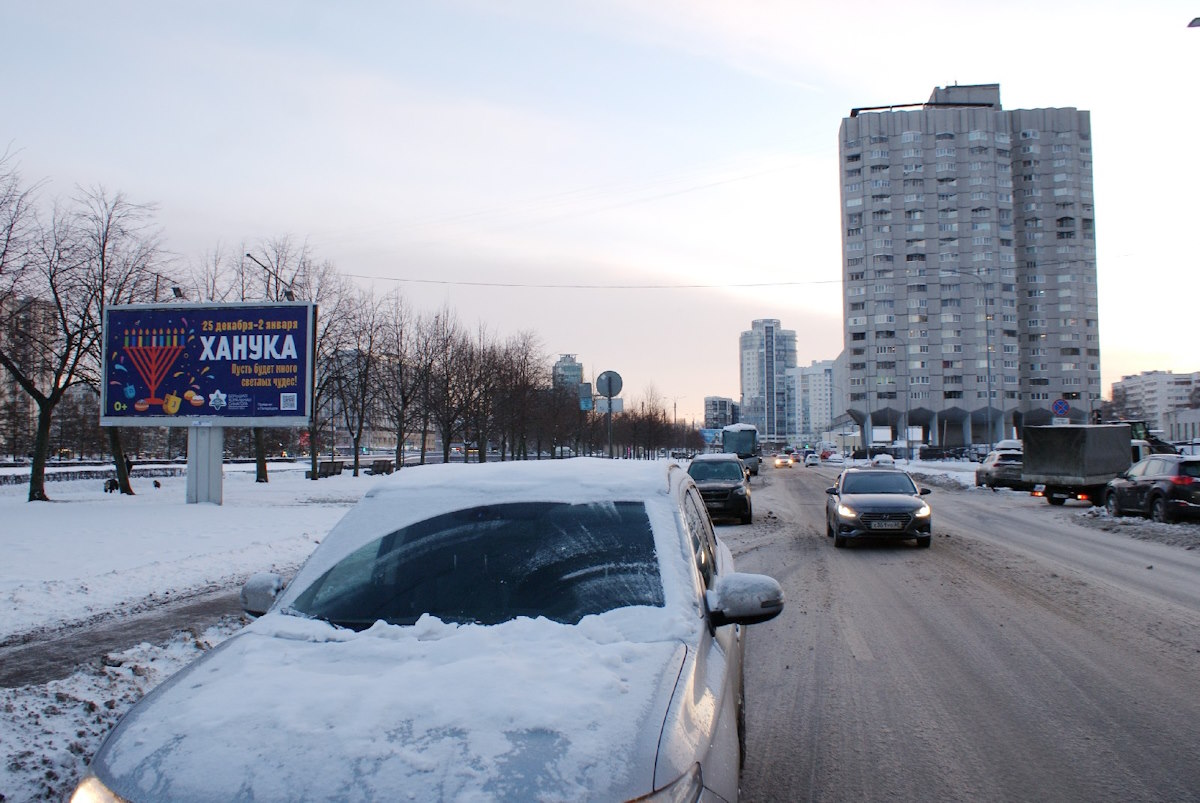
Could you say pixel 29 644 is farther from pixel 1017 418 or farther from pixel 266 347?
pixel 1017 418

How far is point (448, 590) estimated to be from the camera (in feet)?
10.5

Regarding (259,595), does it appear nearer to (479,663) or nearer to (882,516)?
(479,663)

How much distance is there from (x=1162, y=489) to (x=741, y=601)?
1925 cm

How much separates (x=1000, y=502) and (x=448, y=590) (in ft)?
90.5

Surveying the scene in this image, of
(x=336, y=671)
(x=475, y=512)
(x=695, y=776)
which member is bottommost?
(x=695, y=776)

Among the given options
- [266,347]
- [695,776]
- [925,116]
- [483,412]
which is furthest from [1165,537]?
Result: [925,116]

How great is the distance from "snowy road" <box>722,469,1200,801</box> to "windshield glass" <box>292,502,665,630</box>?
1.45 meters

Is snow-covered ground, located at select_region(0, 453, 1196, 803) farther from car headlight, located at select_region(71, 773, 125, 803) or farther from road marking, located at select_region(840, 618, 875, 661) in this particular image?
road marking, located at select_region(840, 618, 875, 661)

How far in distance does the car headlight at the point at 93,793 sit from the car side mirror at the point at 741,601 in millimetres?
1956

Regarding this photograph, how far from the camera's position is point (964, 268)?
111438 millimetres

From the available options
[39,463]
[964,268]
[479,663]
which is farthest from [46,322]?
[964,268]

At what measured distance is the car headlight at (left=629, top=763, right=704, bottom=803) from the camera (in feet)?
6.59

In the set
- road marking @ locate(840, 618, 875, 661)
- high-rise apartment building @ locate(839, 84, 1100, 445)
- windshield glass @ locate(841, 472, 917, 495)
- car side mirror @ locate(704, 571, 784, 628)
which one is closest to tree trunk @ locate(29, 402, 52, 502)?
windshield glass @ locate(841, 472, 917, 495)

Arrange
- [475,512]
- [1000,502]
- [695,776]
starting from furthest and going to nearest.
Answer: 1. [1000,502]
2. [475,512]
3. [695,776]
